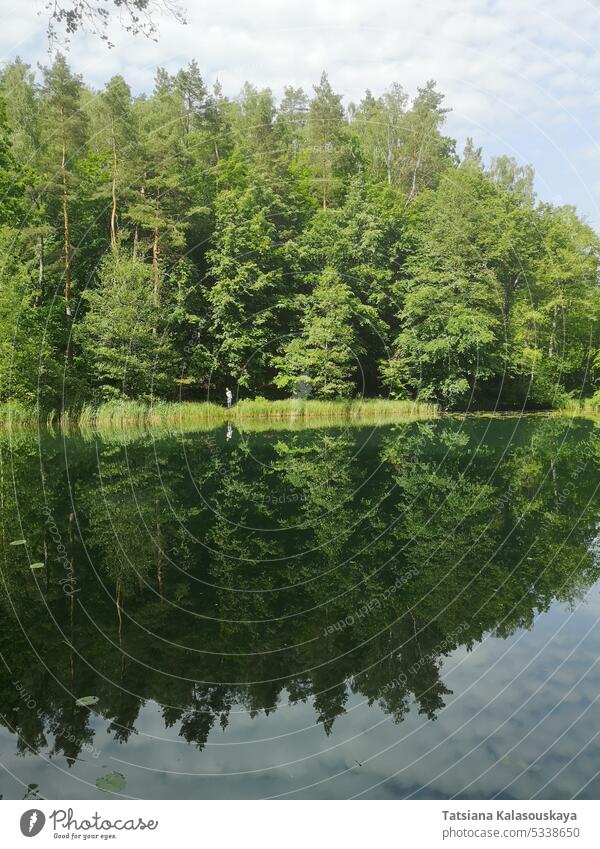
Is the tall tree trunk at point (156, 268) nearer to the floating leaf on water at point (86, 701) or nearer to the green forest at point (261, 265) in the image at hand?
the green forest at point (261, 265)

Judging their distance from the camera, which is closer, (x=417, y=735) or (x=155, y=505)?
(x=417, y=735)

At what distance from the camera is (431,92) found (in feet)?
152

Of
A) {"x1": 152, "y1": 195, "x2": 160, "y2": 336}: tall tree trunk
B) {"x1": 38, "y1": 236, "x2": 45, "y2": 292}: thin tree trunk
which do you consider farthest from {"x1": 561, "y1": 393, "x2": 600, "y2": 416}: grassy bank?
{"x1": 38, "y1": 236, "x2": 45, "y2": 292}: thin tree trunk

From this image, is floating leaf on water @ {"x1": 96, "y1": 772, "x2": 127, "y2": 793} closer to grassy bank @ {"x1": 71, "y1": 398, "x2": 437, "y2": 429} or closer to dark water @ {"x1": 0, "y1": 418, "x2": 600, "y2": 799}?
dark water @ {"x1": 0, "y1": 418, "x2": 600, "y2": 799}

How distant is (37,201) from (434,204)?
2385 cm

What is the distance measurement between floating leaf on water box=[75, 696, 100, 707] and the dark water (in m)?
0.03

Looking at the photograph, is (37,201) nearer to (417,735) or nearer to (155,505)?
(155,505)

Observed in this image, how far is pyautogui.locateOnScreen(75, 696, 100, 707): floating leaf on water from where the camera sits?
515cm

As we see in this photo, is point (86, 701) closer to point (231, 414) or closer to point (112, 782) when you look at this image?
point (112, 782)

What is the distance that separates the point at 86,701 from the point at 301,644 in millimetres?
1982

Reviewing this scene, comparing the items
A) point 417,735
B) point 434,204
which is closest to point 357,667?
point 417,735

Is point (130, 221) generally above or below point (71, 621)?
above

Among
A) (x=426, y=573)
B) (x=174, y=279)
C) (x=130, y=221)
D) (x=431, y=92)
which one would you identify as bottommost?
(x=426, y=573)
